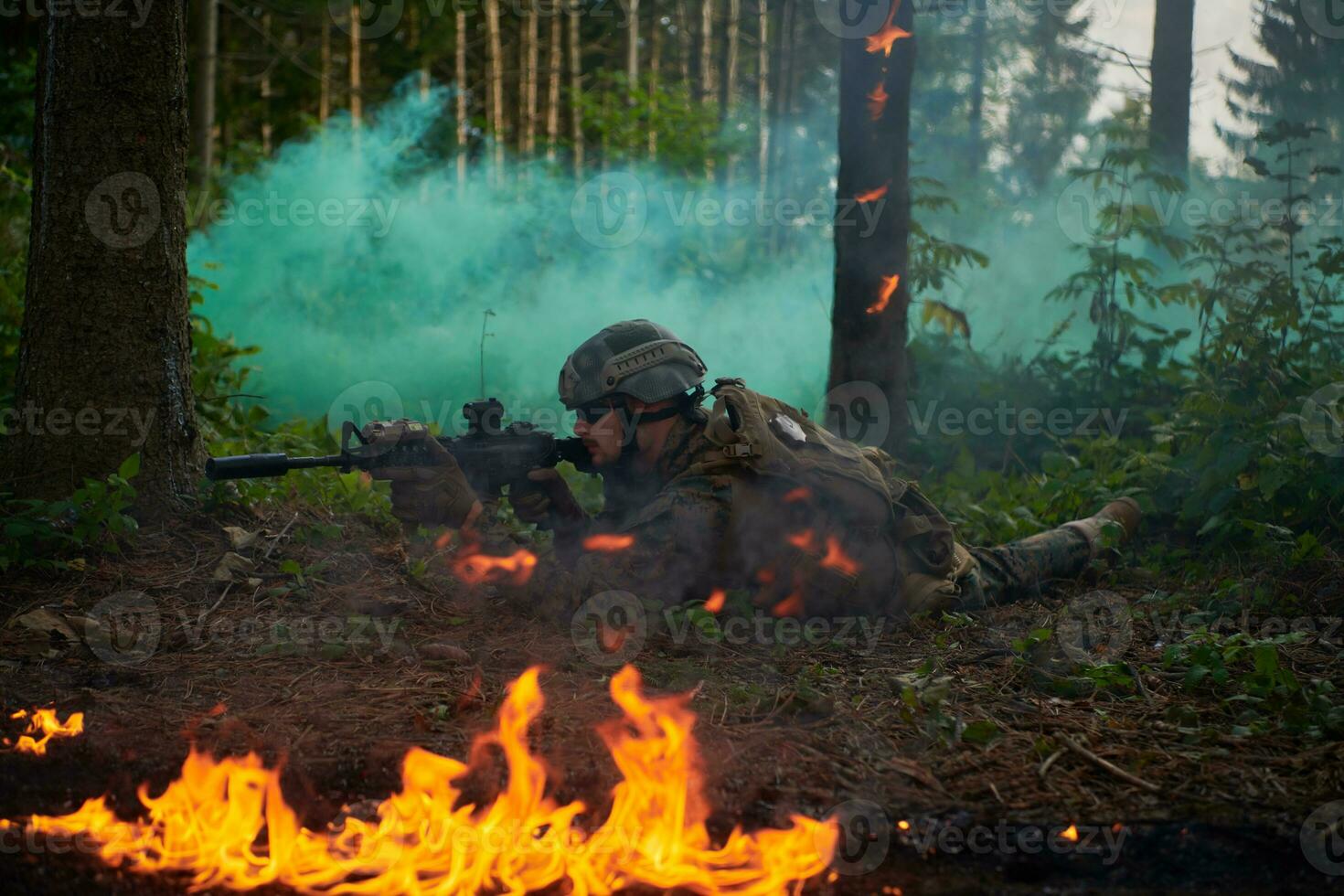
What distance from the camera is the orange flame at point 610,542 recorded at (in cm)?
404

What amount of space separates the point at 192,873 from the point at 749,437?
7.86 feet

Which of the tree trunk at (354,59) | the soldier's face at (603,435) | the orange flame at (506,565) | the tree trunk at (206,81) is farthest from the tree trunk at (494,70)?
the soldier's face at (603,435)

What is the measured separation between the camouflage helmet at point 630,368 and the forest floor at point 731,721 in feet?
3.25

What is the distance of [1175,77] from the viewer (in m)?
11.0

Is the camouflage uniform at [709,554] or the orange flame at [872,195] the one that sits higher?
the orange flame at [872,195]

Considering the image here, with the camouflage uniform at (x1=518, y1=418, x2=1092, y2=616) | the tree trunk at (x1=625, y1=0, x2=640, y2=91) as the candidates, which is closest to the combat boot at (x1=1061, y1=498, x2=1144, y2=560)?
the camouflage uniform at (x1=518, y1=418, x2=1092, y2=616)

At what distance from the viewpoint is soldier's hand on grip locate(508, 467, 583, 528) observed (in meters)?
4.33

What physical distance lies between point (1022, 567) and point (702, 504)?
2.13m

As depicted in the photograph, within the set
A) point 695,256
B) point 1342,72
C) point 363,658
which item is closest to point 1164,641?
point 363,658

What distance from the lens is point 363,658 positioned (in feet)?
13.1

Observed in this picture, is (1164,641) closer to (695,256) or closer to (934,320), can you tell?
(934,320)

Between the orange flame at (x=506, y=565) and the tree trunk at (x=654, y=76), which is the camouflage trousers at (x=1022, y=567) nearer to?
the orange flame at (x=506, y=565)

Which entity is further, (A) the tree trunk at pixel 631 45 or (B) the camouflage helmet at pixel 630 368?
(A) the tree trunk at pixel 631 45

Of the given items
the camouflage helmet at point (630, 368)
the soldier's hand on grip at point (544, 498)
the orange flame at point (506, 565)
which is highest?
the camouflage helmet at point (630, 368)
